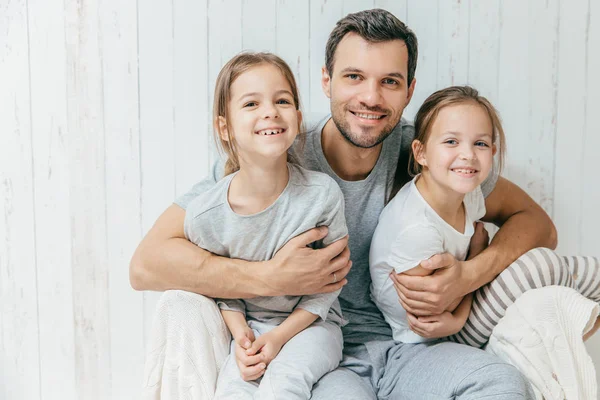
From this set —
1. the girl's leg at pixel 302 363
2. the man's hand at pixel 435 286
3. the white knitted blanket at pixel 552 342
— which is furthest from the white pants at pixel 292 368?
the white knitted blanket at pixel 552 342

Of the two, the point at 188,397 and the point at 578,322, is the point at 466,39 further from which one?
the point at 188,397

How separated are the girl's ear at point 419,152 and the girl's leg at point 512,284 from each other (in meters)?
0.35

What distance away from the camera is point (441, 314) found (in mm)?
1666

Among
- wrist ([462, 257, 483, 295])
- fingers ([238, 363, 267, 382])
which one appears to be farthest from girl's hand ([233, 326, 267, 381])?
wrist ([462, 257, 483, 295])

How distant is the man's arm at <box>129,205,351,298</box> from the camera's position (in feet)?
5.17

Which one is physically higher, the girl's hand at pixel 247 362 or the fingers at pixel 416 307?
the fingers at pixel 416 307

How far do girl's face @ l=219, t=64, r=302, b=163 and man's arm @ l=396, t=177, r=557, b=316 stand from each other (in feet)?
1.55

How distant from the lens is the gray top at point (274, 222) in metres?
1.61

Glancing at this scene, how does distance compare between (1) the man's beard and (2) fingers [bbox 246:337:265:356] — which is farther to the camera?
(1) the man's beard

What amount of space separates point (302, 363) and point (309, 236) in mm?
303

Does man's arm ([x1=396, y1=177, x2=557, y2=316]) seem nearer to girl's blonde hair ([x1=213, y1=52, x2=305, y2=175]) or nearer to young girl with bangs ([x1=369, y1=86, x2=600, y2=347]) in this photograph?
young girl with bangs ([x1=369, y1=86, x2=600, y2=347])

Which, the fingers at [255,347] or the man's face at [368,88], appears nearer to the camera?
the fingers at [255,347]

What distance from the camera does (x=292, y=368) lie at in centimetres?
148

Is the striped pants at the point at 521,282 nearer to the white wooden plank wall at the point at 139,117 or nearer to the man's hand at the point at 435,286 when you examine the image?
the man's hand at the point at 435,286
